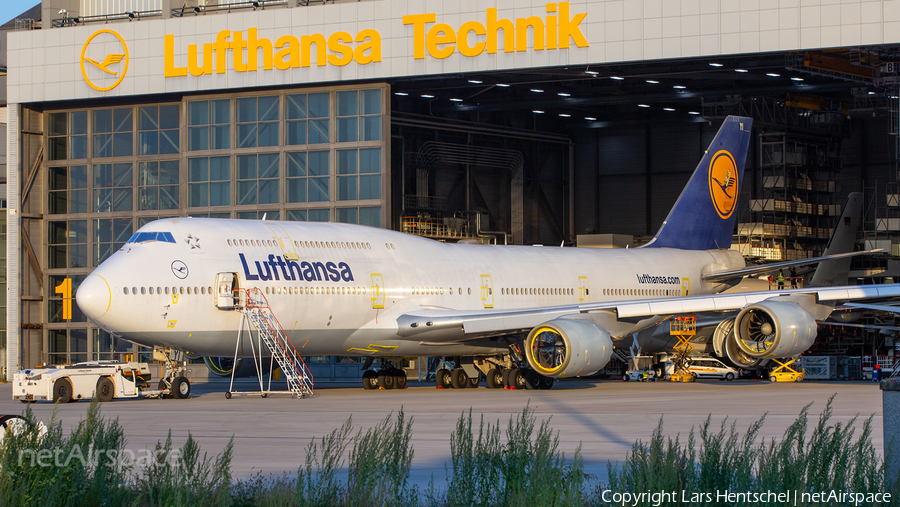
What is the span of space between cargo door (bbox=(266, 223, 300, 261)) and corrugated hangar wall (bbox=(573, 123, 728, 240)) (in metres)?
37.0

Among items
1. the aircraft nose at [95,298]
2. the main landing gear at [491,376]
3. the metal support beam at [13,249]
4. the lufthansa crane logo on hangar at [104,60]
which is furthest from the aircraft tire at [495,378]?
the metal support beam at [13,249]

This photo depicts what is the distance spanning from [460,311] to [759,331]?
8.06 metres

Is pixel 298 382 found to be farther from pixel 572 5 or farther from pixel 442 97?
pixel 442 97

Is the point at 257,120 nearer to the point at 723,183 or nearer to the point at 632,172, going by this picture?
the point at 723,183

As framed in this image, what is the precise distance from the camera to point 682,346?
33312 millimetres

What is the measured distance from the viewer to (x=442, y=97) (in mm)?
49281

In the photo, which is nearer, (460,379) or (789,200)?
(460,379)

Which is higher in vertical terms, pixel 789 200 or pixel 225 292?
pixel 789 200

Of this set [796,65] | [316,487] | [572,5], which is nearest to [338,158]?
[572,5]

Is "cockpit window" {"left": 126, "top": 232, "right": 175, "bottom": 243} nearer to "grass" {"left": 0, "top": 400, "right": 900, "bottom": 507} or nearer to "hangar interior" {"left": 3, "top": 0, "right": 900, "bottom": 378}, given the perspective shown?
"hangar interior" {"left": 3, "top": 0, "right": 900, "bottom": 378}

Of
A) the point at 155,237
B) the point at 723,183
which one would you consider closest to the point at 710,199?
the point at 723,183

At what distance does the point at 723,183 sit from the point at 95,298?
2403cm

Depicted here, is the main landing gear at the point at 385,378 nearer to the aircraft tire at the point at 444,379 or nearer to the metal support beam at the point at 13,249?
the aircraft tire at the point at 444,379

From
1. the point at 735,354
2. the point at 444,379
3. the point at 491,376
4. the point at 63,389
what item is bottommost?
the point at 444,379
